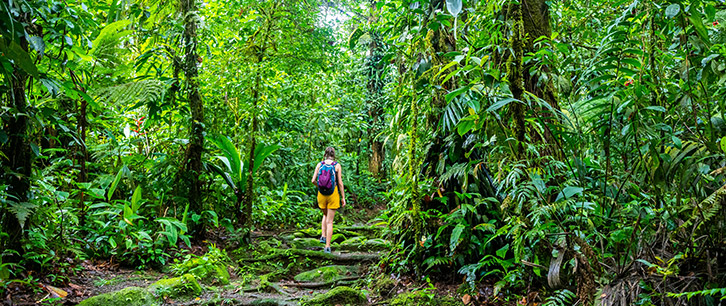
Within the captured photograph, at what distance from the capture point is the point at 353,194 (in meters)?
11.0

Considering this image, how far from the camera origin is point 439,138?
12.9ft

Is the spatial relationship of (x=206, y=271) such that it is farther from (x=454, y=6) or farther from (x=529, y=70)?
(x=454, y=6)

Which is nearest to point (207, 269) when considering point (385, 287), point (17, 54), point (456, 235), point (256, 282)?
point (256, 282)

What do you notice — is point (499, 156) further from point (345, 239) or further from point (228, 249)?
point (345, 239)

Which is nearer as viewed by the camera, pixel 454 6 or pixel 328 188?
pixel 454 6

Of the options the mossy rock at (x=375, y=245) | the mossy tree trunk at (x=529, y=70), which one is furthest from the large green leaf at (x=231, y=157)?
the mossy tree trunk at (x=529, y=70)

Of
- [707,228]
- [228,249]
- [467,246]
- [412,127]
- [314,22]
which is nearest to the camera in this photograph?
[707,228]

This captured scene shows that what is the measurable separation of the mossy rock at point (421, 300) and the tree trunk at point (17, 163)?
273 cm

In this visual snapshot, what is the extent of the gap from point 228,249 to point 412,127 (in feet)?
10.6

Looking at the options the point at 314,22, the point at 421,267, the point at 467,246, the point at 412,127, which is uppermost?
the point at 314,22

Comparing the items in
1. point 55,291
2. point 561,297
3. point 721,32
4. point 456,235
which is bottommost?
point 55,291

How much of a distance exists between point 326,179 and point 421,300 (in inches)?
115

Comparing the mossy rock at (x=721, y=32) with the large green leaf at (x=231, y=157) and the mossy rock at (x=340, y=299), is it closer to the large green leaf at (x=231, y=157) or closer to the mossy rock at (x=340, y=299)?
the mossy rock at (x=340, y=299)

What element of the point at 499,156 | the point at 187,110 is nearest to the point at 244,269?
the point at 187,110
